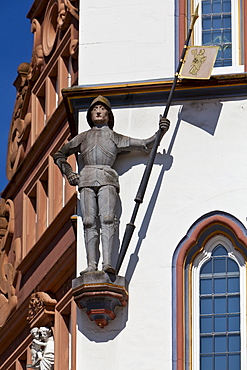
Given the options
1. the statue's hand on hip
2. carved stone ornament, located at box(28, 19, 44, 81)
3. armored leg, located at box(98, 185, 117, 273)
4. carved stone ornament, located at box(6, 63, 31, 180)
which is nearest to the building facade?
armored leg, located at box(98, 185, 117, 273)

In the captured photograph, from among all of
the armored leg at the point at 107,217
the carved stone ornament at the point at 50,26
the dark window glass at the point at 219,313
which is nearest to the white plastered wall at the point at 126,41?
the armored leg at the point at 107,217

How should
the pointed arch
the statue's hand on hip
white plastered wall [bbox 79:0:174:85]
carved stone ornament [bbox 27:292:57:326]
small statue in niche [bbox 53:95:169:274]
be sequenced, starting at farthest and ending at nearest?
carved stone ornament [bbox 27:292:57:326]
white plastered wall [bbox 79:0:174:85]
the statue's hand on hip
small statue in niche [bbox 53:95:169:274]
the pointed arch

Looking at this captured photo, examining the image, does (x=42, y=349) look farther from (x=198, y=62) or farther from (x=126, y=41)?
(x=198, y=62)

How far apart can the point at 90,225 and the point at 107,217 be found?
0.86 feet

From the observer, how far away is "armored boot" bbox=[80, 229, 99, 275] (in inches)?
1112

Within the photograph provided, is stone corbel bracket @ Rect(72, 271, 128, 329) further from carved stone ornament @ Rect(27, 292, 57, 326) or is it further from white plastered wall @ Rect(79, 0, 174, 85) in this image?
carved stone ornament @ Rect(27, 292, 57, 326)

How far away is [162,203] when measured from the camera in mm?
28625

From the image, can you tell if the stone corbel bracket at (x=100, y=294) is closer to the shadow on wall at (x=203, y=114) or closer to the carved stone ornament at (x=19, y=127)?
the shadow on wall at (x=203, y=114)

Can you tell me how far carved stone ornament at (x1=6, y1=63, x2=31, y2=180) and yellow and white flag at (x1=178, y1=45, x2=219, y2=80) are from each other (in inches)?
372

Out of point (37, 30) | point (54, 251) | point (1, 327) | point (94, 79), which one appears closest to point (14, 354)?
point (1, 327)

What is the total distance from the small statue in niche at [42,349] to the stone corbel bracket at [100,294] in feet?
20.5

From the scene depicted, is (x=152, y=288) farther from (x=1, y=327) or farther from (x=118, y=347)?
(x=1, y=327)

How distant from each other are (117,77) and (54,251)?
6.11m

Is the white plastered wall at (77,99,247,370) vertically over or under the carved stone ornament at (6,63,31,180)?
under
